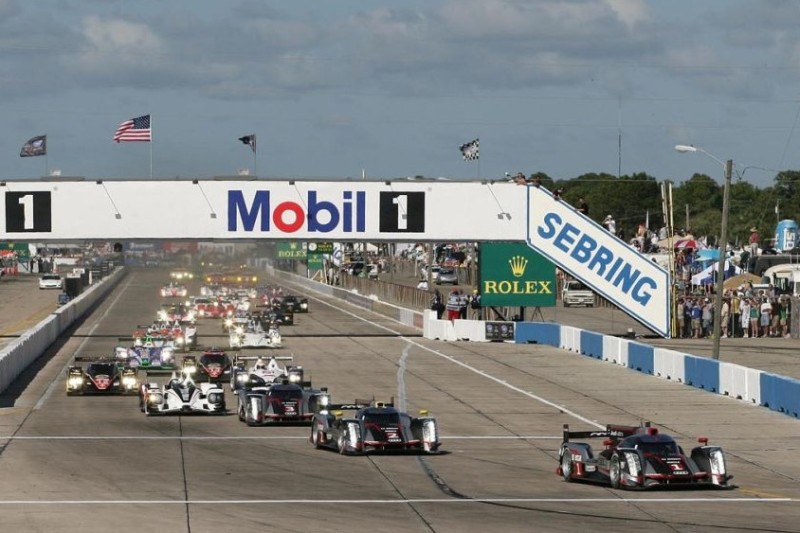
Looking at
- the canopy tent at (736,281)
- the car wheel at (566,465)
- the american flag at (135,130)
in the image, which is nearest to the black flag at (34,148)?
the american flag at (135,130)

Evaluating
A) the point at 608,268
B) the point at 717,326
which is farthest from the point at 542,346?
the point at 717,326

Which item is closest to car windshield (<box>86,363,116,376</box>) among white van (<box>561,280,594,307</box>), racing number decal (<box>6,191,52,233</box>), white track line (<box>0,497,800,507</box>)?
white track line (<box>0,497,800,507</box>)

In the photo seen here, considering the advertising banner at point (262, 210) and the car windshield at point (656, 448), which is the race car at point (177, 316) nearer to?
the advertising banner at point (262, 210)

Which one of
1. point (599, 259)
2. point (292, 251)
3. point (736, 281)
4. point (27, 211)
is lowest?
point (736, 281)

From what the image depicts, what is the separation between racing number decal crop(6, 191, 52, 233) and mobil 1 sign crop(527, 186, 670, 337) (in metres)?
21.3

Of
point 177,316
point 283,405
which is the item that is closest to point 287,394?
point 283,405

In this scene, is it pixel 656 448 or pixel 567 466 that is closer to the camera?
pixel 656 448

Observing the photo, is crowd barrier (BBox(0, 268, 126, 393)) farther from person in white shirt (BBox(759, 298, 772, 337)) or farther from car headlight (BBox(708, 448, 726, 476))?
person in white shirt (BBox(759, 298, 772, 337))

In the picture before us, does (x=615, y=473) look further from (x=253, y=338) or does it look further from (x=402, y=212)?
(x=402, y=212)

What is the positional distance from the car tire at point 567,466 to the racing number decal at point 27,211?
1693 inches

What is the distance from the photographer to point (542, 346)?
69.1 m

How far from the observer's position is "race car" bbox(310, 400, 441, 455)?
32.3 meters

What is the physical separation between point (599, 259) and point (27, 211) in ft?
83.2

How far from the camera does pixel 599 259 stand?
6950 centimetres
